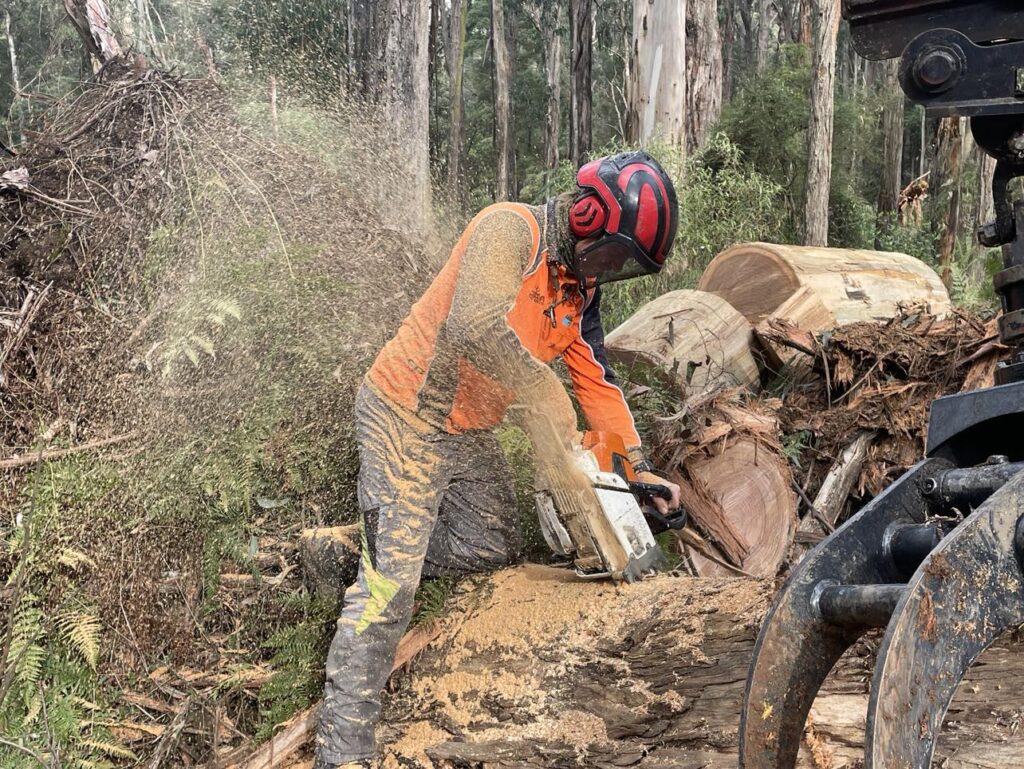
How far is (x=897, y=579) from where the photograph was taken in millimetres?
1760

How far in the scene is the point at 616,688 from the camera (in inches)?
125

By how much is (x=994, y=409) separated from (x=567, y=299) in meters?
2.45

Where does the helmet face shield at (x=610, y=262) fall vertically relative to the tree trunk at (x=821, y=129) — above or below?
below

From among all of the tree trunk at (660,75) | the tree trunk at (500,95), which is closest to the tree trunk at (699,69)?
the tree trunk at (660,75)

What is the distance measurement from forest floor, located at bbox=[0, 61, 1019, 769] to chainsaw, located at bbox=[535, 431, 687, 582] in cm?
13

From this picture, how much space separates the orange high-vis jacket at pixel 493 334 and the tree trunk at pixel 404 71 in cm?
507

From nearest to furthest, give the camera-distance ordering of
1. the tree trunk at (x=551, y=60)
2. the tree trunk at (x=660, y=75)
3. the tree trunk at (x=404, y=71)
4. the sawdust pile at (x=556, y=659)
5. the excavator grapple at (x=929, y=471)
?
the excavator grapple at (x=929, y=471) → the sawdust pile at (x=556, y=659) → the tree trunk at (x=404, y=71) → the tree trunk at (x=660, y=75) → the tree trunk at (x=551, y=60)

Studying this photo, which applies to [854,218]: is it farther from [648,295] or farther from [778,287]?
[778,287]

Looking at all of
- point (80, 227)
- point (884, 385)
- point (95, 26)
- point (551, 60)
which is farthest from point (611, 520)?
point (551, 60)

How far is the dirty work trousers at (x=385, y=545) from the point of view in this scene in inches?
142

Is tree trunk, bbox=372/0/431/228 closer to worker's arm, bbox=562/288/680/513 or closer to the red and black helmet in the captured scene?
worker's arm, bbox=562/288/680/513

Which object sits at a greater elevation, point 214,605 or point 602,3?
point 602,3

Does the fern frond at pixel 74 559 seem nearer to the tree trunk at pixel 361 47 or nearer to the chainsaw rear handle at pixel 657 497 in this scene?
the chainsaw rear handle at pixel 657 497

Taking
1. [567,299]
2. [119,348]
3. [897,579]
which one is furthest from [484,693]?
[119,348]
